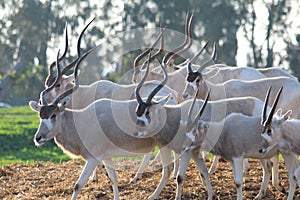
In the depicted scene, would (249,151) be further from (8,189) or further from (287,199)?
(8,189)

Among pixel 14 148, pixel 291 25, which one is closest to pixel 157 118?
pixel 14 148

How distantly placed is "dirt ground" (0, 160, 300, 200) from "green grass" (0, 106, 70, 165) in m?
3.37

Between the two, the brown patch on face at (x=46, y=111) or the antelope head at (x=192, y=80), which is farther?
the antelope head at (x=192, y=80)

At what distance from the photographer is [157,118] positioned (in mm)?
10781

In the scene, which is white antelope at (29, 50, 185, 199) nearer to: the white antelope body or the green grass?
the white antelope body

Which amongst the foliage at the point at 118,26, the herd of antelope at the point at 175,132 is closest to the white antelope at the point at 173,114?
the herd of antelope at the point at 175,132

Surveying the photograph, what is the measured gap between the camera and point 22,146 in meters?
23.2

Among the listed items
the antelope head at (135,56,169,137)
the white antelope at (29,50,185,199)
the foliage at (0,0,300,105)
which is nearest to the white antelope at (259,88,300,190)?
the antelope head at (135,56,169,137)

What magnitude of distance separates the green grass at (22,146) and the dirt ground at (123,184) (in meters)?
3.37

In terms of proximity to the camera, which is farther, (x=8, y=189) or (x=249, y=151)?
(x=8, y=189)

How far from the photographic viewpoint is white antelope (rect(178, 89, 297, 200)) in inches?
402

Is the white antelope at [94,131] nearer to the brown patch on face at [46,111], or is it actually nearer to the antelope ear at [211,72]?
the brown patch on face at [46,111]

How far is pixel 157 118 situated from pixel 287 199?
7.69ft

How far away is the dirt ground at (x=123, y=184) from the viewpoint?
11.1 metres
